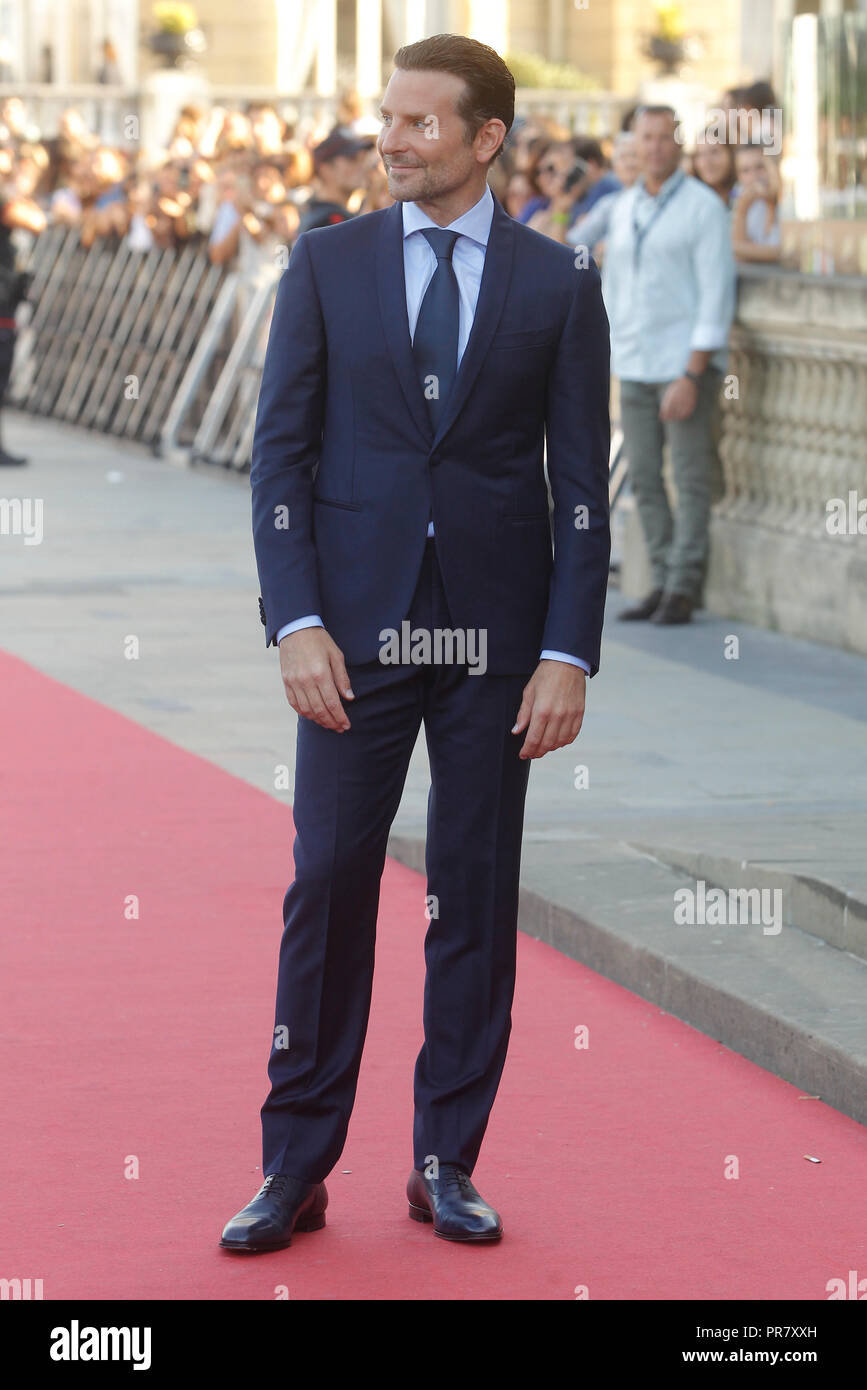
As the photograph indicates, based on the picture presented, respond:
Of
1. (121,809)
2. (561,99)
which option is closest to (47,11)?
(561,99)

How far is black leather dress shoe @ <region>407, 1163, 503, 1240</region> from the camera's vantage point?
14.3ft

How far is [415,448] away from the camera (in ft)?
13.7

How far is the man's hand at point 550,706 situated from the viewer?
13.9ft

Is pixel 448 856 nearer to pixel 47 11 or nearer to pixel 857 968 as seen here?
pixel 857 968

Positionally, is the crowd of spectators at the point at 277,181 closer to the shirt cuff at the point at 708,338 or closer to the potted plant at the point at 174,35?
the shirt cuff at the point at 708,338

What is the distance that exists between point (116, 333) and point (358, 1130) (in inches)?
619

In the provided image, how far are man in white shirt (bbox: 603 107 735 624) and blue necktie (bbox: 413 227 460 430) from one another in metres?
6.80

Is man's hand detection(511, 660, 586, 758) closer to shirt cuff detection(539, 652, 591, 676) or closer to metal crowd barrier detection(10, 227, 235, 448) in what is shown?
shirt cuff detection(539, 652, 591, 676)

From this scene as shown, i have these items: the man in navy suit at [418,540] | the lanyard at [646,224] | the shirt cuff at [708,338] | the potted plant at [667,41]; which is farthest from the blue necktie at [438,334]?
the potted plant at [667,41]

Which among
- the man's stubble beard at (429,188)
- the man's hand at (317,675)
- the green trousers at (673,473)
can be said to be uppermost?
the man's stubble beard at (429,188)

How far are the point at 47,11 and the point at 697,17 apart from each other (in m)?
9.68

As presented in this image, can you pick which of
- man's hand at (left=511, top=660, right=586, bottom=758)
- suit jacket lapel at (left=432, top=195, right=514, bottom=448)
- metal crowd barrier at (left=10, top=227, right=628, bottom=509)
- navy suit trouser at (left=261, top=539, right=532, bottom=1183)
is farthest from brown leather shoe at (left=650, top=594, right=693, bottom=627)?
suit jacket lapel at (left=432, top=195, right=514, bottom=448)

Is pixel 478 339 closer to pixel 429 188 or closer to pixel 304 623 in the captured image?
pixel 429 188

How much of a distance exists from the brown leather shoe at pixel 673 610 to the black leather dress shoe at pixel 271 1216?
719 cm
